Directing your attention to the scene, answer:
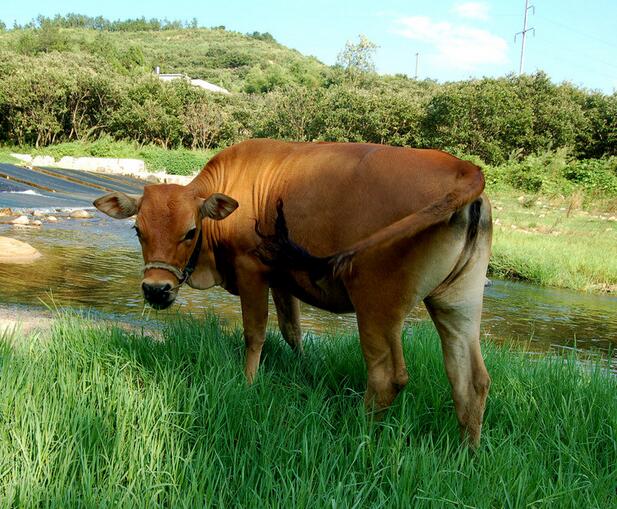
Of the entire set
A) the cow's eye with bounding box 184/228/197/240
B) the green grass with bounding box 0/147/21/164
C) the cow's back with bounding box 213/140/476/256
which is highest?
the cow's back with bounding box 213/140/476/256

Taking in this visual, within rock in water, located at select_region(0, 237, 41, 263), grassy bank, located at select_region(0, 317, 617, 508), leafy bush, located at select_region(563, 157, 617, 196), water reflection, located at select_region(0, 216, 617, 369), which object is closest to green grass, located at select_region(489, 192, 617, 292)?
water reflection, located at select_region(0, 216, 617, 369)

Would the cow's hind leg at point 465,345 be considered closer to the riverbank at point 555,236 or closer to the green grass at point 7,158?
the riverbank at point 555,236

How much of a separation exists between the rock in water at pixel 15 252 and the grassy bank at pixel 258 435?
8.28m

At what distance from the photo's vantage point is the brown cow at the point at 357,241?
3734mm

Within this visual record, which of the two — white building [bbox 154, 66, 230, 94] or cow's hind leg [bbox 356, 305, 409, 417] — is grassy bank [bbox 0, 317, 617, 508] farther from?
white building [bbox 154, 66, 230, 94]

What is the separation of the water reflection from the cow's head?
3.15 metres

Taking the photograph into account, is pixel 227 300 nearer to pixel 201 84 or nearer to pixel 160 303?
pixel 160 303

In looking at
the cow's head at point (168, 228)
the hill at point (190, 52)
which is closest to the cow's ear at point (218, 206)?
the cow's head at point (168, 228)

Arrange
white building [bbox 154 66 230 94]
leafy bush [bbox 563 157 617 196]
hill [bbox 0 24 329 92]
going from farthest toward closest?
hill [bbox 0 24 329 92], white building [bbox 154 66 230 94], leafy bush [bbox 563 157 617 196]

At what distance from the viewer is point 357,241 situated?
3910mm

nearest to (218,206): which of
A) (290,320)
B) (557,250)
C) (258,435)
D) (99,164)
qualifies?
(290,320)

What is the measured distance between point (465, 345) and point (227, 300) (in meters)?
7.41

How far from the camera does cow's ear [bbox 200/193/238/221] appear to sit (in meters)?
4.48

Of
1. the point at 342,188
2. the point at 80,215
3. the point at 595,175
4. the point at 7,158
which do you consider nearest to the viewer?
the point at 342,188
